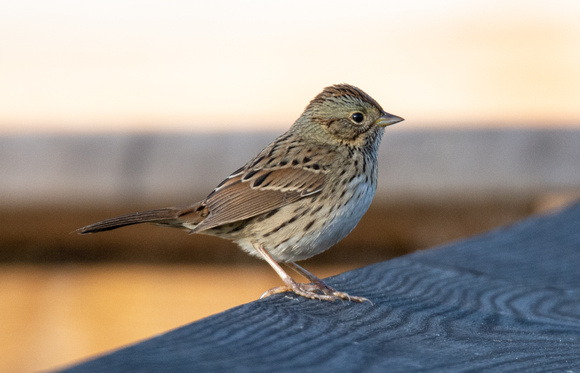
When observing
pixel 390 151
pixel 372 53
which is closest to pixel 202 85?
pixel 372 53

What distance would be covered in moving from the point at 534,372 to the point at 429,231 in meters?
2.45

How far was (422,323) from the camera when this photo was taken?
2990mm

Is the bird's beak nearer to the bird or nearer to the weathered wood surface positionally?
the bird

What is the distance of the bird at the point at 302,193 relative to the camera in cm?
413

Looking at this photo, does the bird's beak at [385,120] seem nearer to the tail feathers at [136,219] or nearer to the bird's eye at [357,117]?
the bird's eye at [357,117]

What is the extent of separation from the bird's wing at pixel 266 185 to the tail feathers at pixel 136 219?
0.49 feet

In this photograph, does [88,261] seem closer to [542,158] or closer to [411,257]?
[411,257]

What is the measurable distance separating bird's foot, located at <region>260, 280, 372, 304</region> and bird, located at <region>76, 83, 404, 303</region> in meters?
0.16

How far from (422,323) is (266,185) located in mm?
1526

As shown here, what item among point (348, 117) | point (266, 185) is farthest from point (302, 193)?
point (348, 117)

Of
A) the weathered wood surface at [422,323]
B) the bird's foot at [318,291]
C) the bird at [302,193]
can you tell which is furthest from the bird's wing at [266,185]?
the weathered wood surface at [422,323]

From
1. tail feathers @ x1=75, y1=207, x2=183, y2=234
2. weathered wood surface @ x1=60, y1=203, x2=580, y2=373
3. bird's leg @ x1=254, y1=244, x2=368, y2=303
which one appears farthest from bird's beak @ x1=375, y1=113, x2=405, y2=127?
tail feathers @ x1=75, y1=207, x2=183, y2=234

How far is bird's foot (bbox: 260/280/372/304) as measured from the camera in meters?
3.30

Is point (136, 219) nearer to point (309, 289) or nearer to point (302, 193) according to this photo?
point (302, 193)
